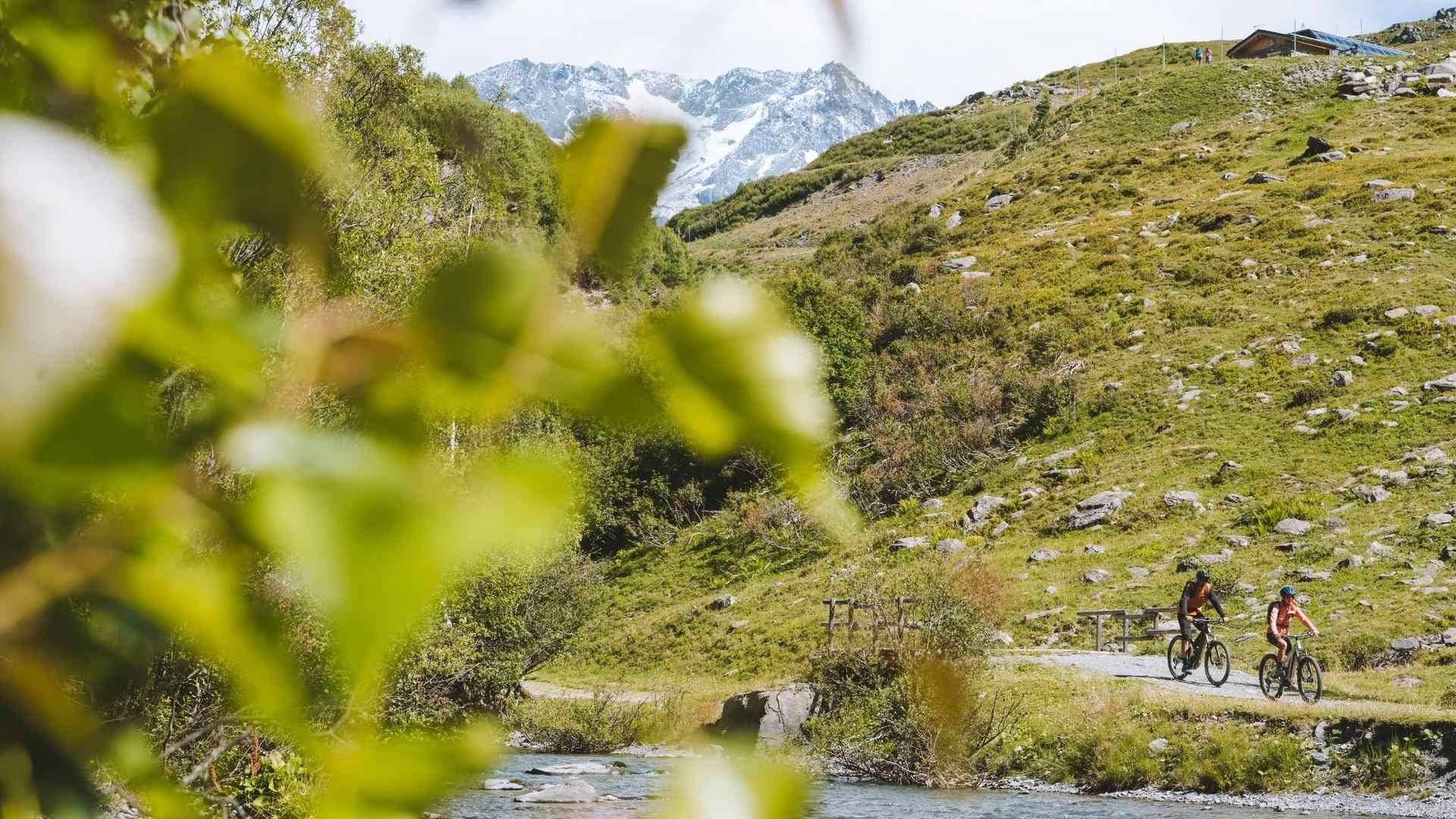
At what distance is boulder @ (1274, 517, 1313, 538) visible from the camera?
16797 mm

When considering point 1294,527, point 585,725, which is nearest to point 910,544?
point 1294,527

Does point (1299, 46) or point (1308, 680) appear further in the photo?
point (1299, 46)

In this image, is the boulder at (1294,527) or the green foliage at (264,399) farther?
the boulder at (1294,527)

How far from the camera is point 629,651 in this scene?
21.1 metres

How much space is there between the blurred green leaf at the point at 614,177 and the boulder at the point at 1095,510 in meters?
20.2

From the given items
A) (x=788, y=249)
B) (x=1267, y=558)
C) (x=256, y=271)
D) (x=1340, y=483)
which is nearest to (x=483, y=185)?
(x=256, y=271)

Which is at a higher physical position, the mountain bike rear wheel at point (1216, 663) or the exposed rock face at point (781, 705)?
the mountain bike rear wheel at point (1216, 663)

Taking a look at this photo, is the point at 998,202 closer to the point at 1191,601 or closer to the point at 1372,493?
the point at 1372,493

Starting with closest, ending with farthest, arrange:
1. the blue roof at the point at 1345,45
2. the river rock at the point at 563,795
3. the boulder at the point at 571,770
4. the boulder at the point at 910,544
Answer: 1. the river rock at the point at 563,795
2. the boulder at the point at 571,770
3. the boulder at the point at 910,544
4. the blue roof at the point at 1345,45

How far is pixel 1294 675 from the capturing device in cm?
1276

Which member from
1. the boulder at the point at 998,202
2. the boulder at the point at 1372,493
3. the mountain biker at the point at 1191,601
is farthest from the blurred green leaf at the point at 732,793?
the boulder at the point at 998,202

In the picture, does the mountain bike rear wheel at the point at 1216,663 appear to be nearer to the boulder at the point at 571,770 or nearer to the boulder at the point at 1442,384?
the boulder at the point at 571,770

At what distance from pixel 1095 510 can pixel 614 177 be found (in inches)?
804

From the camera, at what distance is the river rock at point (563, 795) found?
461 inches
